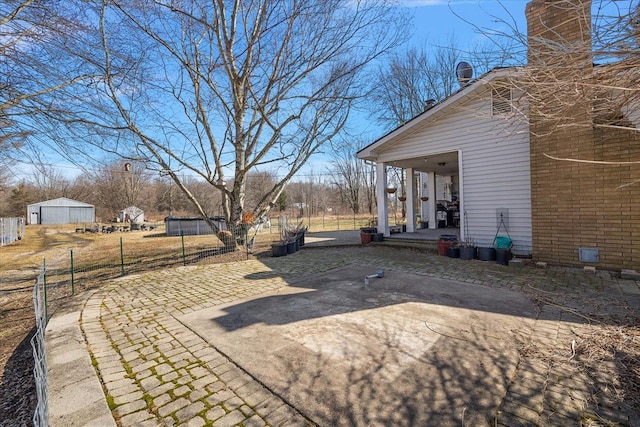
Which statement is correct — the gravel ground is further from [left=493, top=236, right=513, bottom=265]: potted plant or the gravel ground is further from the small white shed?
the small white shed

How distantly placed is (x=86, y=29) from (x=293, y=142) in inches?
246

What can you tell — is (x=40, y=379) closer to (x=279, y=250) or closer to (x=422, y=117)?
(x=279, y=250)

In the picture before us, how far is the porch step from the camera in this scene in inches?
350

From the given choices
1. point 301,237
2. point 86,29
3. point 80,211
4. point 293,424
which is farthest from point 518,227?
point 80,211

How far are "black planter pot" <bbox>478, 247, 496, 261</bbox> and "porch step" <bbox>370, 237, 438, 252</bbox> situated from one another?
150 cm

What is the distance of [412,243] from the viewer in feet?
31.0

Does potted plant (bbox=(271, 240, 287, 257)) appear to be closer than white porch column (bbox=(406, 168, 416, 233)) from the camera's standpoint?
Yes

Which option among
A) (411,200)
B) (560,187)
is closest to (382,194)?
(411,200)

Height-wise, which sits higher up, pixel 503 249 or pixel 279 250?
pixel 503 249

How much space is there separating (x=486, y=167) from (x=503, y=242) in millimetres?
2056

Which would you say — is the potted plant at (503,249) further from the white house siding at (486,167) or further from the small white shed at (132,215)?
the small white shed at (132,215)

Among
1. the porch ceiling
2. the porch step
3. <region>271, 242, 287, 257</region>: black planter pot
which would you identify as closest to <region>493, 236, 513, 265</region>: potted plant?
the porch step

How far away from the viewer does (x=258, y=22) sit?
8.35 metres

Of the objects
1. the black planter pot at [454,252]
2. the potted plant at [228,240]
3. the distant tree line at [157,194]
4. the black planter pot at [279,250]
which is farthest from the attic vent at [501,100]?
the distant tree line at [157,194]
